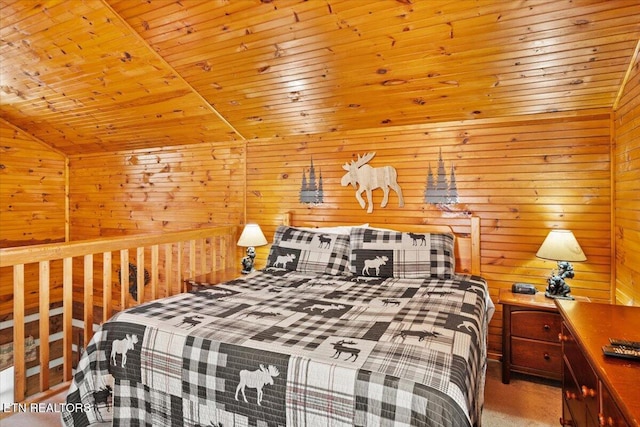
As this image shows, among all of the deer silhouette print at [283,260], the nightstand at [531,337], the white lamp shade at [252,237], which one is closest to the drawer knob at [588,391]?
the nightstand at [531,337]

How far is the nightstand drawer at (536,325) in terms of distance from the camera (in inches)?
89.8

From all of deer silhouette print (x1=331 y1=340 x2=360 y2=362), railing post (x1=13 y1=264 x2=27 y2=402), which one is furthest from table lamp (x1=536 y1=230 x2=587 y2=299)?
railing post (x1=13 y1=264 x2=27 y2=402)

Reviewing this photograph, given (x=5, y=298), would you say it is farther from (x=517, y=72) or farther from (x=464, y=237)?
(x=517, y=72)

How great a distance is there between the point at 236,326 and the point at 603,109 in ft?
9.29

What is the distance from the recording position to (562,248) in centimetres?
230

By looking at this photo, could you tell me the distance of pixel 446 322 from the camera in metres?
1.58

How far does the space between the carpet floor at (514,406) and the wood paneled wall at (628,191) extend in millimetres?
785

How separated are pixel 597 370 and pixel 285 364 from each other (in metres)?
0.94

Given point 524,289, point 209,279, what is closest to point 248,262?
point 209,279

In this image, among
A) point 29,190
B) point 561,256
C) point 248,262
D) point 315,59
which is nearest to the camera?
point 561,256

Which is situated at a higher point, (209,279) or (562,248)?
(562,248)

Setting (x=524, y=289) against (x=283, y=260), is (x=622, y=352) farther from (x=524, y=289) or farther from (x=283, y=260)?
(x=283, y=260)

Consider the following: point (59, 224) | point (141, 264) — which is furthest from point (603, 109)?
point (59, 224)

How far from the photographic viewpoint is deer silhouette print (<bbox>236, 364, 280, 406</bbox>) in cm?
125
